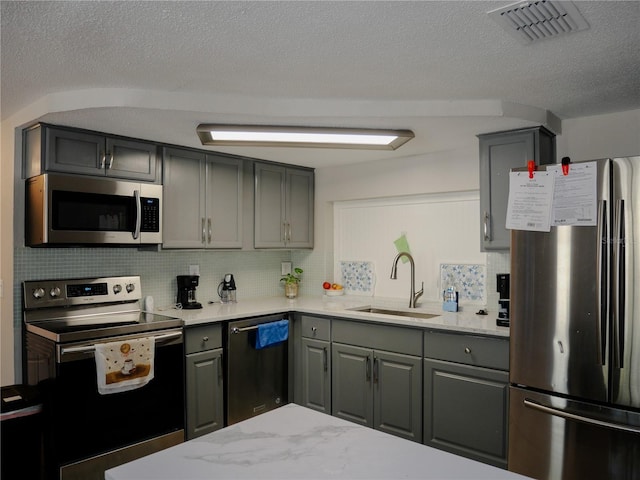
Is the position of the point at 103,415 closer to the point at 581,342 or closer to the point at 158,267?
the point at 158,267

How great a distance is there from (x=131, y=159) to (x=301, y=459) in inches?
101

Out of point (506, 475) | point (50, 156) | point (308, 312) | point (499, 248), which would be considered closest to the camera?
point (506, 475)

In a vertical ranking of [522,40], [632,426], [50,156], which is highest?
[522,40]

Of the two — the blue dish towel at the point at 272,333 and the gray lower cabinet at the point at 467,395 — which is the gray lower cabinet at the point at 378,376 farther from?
the blue dish towel at the point at 272,333

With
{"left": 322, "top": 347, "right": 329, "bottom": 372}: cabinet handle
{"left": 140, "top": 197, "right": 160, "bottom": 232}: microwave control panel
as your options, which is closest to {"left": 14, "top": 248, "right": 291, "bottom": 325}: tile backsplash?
{"left": 140, "top": 197, "right": 160, "bottom": 232}: microwave control panel

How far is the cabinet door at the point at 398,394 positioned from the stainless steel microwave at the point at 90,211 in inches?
68.5

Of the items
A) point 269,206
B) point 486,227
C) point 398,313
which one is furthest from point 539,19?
point 269,206

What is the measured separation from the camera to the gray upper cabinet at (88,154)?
2.80 metres

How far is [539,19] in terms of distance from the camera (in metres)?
1.74

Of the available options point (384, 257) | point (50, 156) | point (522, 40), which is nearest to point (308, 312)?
point (384, 257)

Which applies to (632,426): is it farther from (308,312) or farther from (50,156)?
(50,156)

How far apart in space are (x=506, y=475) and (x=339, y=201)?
3.38 metres

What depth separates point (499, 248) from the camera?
3.08m

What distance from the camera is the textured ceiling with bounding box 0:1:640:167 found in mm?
1717
